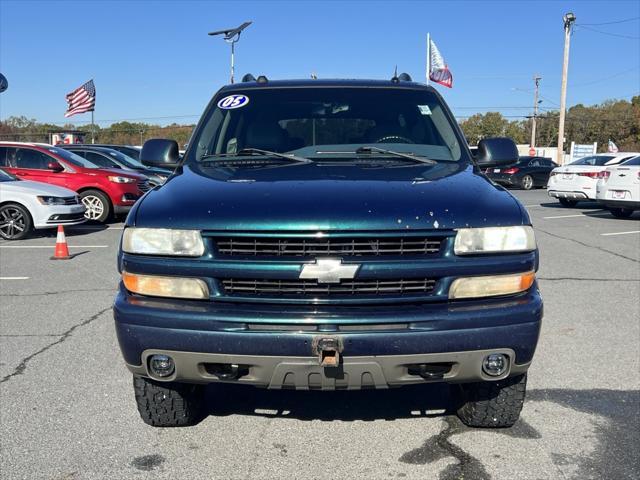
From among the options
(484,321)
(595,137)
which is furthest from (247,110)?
(595,137)

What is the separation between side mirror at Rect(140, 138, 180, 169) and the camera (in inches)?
172

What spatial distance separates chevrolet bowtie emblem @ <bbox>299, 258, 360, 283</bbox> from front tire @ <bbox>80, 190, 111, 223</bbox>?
38.1 feet

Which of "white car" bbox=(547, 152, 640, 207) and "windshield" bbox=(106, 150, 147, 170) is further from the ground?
"windshield" bbox=(106, 150, 147, 170)

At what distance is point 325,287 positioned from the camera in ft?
→ 9.46

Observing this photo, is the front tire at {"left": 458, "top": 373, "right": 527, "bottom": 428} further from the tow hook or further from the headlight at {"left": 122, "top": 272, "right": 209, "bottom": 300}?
the headlight at {"left": 122, "top": 272, "right": 209, "bottom": 300}

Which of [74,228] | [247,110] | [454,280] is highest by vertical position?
[247,110]

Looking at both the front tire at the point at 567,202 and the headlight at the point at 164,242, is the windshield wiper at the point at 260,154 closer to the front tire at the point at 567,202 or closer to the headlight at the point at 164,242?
the headlight at the point at 164,242

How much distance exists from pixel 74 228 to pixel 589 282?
403 inches

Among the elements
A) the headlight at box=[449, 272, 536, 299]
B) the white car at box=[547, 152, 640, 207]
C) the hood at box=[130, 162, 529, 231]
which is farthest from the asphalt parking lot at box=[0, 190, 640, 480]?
the white car at box=[547, 152, 640, 207]

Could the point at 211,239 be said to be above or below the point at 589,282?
above

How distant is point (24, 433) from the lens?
3.50 metres

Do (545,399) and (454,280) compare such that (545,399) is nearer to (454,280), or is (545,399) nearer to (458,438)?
(458,438)

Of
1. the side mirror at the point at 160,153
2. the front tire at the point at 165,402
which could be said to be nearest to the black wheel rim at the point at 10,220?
the side mirror at the point at 160,153

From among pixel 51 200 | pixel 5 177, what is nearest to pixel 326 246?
pixel 51 200
